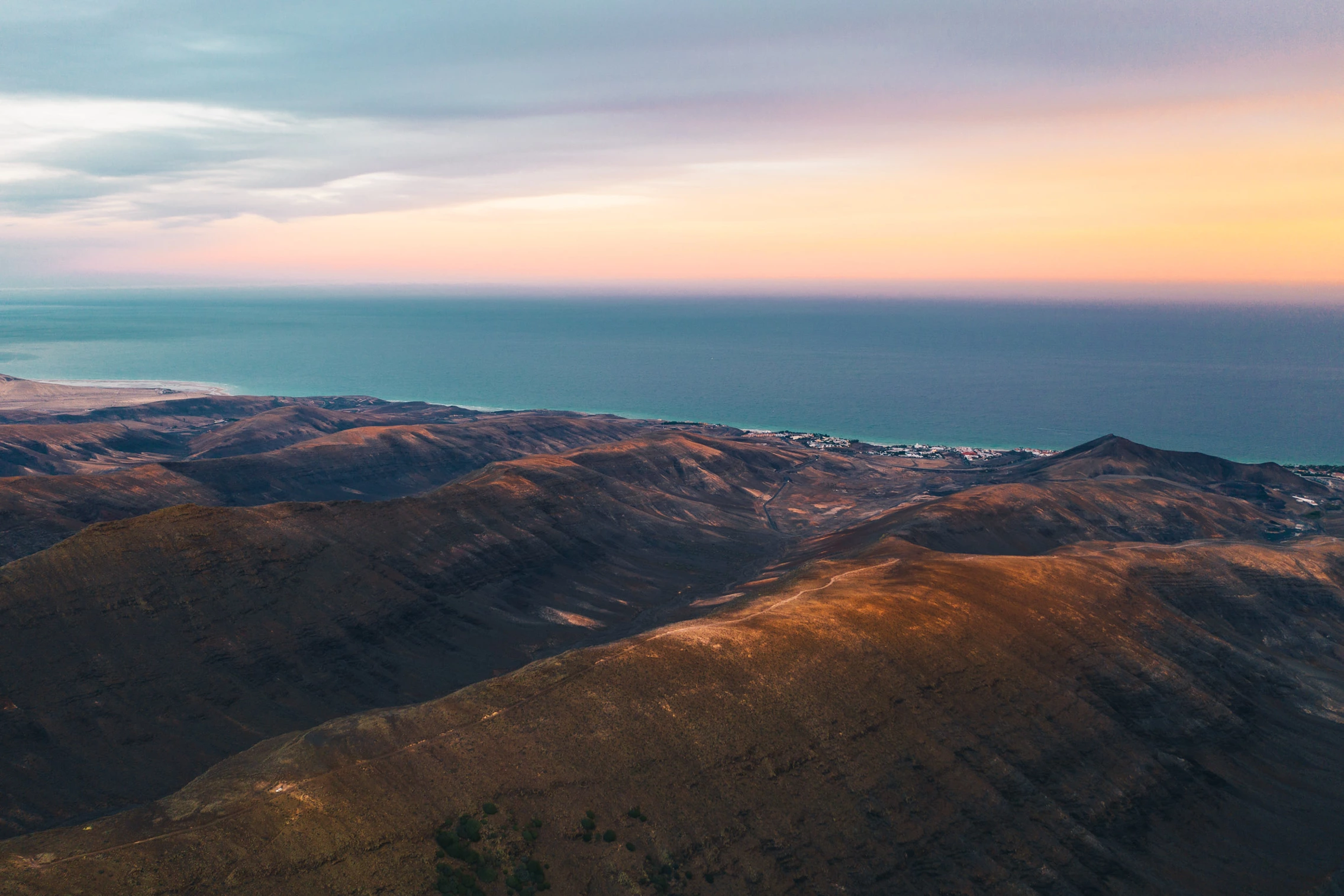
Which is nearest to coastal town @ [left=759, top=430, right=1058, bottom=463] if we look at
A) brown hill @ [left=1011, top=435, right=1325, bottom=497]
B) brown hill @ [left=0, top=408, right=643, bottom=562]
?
brown hill @ [left=1011, top=435, right=1325, bottom=497]

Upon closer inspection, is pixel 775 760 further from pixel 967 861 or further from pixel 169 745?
pixel 169 745

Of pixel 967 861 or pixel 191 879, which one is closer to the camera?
pixel 191 879

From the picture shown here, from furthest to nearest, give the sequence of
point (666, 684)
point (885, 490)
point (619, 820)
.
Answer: point (885, 490)
point (666, 684)
point (619, 820)

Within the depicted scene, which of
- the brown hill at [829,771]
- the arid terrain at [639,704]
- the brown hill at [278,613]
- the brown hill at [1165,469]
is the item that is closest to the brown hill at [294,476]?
the arid terrain at [639,704]

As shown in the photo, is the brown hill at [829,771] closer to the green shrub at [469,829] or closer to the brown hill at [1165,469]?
the green shrub at [469,829]

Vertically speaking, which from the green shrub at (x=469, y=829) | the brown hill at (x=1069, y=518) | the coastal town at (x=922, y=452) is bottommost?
the coastal town at (x=922, y=452)

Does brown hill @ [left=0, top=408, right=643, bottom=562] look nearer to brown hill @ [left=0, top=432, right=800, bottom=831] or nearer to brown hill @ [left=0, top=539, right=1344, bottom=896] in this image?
brown hill @ [left=0, top=432, right=800, bottom=831]

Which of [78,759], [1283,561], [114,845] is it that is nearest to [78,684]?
[78,759]
